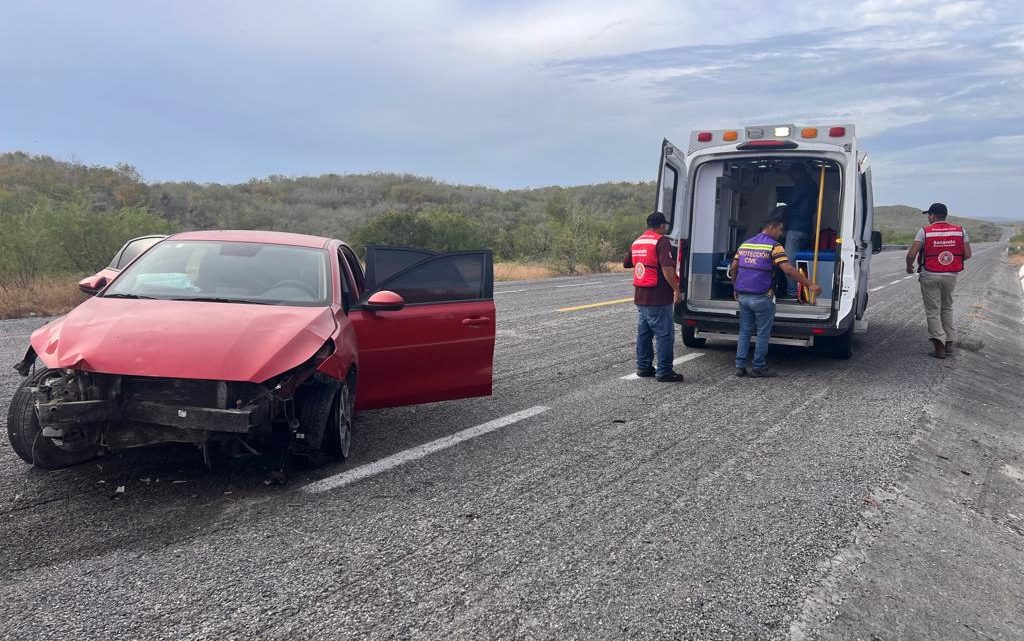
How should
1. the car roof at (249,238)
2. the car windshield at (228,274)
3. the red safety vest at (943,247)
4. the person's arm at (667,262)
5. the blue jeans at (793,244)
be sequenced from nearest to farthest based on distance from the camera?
the car windshield at (228,274) < the car roof at (249,238) < the person's arm at (667,262) < the red safety vest at (943,247) < the blue jeans at (793,244)

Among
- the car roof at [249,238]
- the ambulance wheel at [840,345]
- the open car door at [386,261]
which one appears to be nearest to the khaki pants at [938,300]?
the ambulance wheel at [840,345]

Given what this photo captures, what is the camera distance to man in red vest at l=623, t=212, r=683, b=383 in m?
8.08

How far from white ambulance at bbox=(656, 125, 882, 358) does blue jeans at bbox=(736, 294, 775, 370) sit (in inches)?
20.4

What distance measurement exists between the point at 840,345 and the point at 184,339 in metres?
7.96

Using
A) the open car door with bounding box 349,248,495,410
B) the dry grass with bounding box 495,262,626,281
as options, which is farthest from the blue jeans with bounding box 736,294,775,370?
the dry grass with bounding box 495,262,626,281

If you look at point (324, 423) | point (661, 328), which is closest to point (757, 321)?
point (661, 328)

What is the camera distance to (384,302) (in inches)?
208

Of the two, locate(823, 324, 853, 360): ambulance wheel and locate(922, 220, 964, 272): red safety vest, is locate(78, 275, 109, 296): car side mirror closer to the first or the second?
locate(823, 324, 853, 360): ambulance wheel

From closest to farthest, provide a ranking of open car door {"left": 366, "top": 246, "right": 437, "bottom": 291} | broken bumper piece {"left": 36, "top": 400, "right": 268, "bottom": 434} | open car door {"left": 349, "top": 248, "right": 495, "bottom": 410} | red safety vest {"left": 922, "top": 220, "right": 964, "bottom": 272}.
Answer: broken bumper piece {"left": 36, "top": 400, "right": 268, "bottom": 434} → open car door {"left": 349, "top": 248, "right": 495, "bottom": 410} → open car door {"left": 366, "top": 246, "right": 437, "bottom": 291} → red safety vest {"left": 922, "top": 220, "right": 964, "bottom": 272}

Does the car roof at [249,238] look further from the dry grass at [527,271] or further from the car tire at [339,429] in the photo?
the dry grass at [527,271]

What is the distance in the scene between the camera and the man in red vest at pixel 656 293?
26.5ft

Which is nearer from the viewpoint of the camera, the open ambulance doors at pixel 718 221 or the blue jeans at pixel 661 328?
the blue jeans at pixel 661 328

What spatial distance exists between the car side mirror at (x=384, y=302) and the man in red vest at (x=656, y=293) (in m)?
3.41

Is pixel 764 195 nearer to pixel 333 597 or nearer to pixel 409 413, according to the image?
pixel 409 413
